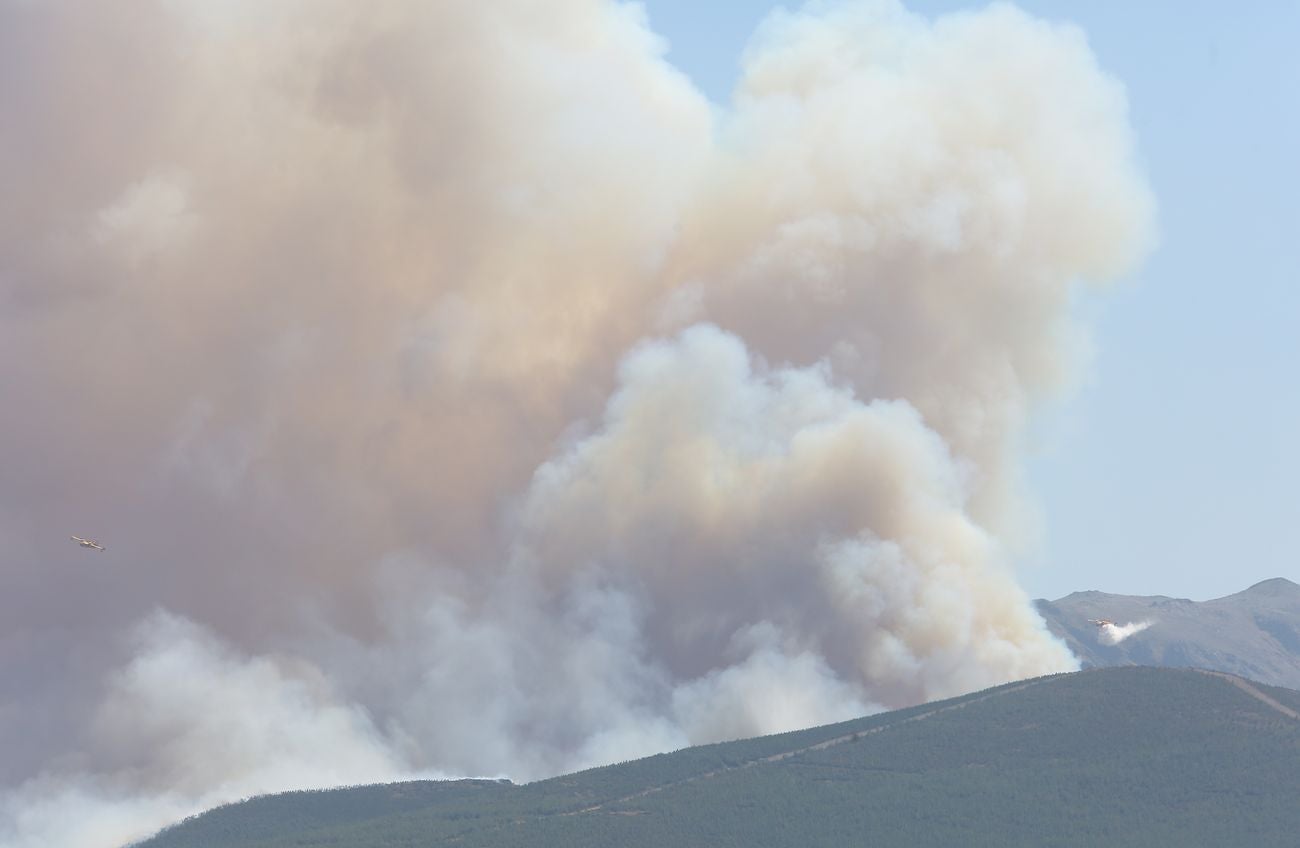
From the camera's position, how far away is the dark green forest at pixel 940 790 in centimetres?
11494

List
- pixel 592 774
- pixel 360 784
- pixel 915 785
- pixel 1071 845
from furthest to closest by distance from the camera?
pixel 360 784
pixel 592 774
pixel 915 785
pixel 1071 845

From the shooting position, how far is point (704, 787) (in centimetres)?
12506

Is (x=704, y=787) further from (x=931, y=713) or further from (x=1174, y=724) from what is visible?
(x=1174, y=724)

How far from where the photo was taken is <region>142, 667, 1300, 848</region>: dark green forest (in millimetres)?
114938

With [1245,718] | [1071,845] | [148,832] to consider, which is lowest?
[1071,845]

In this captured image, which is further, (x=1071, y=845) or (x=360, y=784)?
(x=360, y=784)

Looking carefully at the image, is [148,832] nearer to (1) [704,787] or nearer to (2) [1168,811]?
(1) [704,787]

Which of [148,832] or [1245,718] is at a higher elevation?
[148,832]

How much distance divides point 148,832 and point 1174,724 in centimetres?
6572

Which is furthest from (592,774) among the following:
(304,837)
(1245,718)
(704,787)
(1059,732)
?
(1245,718)

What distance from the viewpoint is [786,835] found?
116 meters

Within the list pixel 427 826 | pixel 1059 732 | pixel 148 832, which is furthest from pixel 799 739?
pixel 148 832

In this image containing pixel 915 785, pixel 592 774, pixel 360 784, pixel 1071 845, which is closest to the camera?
pixel 1071 845

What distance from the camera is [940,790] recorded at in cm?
12019
